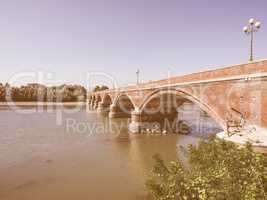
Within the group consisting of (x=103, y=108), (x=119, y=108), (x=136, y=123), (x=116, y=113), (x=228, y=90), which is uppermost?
(x=228, y=90)

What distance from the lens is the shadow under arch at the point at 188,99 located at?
12.0 metres

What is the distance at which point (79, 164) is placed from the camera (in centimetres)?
1327

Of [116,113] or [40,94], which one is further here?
[40,94]

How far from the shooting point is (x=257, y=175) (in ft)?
13.5

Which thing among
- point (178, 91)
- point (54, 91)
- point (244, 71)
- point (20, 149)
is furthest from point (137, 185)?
point (54, 91)

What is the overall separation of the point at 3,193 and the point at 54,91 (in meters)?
98.6

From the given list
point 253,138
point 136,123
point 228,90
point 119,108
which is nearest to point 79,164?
point 228,90

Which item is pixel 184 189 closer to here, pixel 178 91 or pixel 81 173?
pixel 81 173

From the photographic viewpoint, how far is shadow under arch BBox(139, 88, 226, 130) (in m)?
12.0

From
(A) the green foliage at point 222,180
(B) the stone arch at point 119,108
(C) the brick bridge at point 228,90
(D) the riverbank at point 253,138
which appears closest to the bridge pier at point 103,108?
(B) the stone arch at point 119,108

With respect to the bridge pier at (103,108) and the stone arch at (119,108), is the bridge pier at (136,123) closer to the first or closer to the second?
the stone arch at (119,108)

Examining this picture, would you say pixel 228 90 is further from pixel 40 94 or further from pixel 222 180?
pixel 40 94

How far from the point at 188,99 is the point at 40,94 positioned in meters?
89.1

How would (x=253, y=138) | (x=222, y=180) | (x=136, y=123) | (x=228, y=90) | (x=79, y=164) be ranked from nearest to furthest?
(x=222, y=180) → (x=253, y=138) → (x=228, y=90) → (x=79, y=164) → (x=136, y=123)
